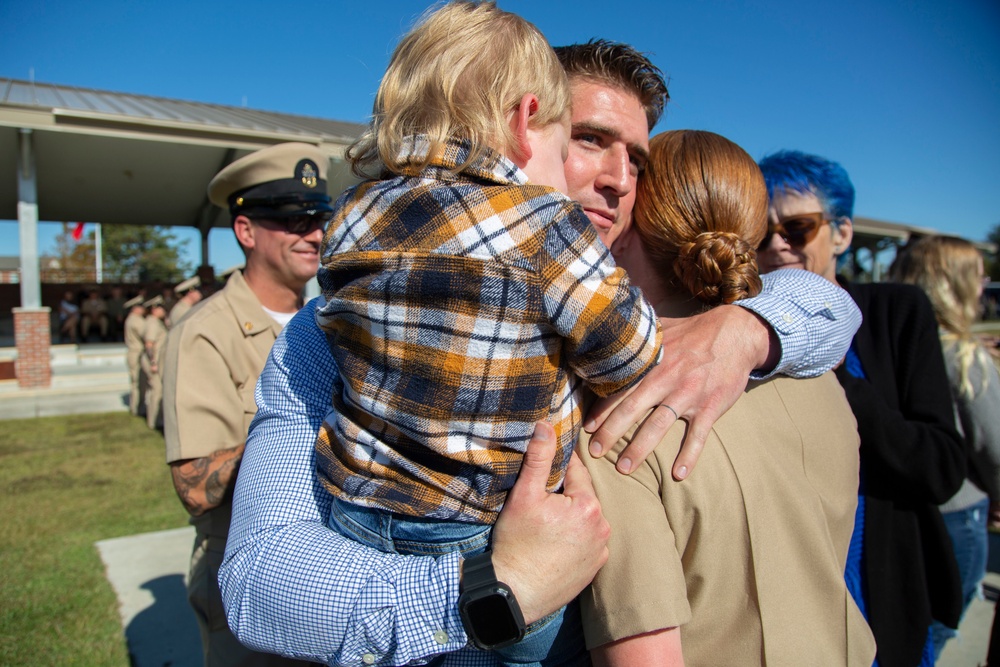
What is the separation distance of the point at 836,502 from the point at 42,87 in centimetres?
2293

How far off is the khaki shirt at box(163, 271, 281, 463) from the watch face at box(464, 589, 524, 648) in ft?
4.51

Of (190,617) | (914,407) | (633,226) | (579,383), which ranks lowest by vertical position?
(190,617)

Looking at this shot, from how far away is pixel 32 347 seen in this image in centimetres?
1221

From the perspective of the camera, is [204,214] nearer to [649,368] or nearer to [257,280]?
[257,280]

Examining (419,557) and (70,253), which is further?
(70,253)

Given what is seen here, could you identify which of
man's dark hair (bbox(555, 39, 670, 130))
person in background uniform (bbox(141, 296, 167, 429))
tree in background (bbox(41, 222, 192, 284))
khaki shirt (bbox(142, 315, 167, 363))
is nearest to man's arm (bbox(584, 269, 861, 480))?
man's dark hair (bbox(555, 39, 670, 130))

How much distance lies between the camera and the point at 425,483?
3.64 feet

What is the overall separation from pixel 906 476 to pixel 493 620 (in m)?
1.55

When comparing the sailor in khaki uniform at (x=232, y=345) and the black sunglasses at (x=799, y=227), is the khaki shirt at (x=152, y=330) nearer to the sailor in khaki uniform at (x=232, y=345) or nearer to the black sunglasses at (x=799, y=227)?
the sailor in khaki uniform at (x=232, y=345)

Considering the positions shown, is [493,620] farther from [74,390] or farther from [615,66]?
[74,390]

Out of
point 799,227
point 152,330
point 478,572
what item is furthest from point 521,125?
point 152,330

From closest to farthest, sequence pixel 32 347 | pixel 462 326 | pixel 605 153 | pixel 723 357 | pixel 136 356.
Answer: pixel 462 326, pixel 723 357, pixel 605 153, pixel 136 356, pixel 32 347

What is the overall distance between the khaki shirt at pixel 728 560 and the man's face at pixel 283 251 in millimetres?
→ 1893

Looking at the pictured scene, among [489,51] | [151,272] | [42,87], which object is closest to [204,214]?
[42,87]
